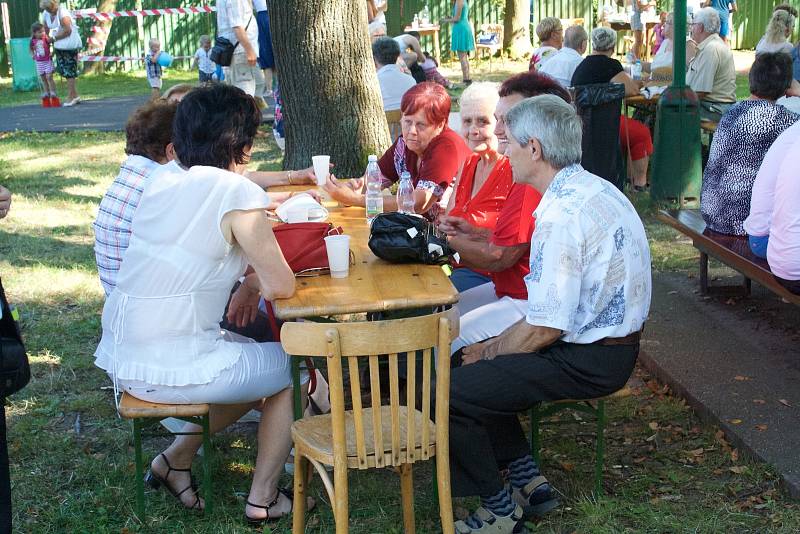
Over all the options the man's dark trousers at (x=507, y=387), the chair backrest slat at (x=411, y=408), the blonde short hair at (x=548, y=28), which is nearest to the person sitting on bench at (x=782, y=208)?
the man's dark trousers at (x=507, y=387)

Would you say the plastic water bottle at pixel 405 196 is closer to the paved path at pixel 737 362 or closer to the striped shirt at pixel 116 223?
the striped shirt at pixel 116 223

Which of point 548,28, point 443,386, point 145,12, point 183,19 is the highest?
point 145,12

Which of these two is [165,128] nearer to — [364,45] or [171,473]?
[171,473]

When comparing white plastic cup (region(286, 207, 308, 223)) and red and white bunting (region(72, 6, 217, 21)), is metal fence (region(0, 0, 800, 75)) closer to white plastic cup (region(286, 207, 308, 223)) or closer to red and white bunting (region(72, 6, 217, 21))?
red and white bunting (region(72, 6, 217, 21))

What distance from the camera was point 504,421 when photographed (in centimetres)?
341

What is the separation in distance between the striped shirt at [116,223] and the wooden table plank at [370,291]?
0.84 meters

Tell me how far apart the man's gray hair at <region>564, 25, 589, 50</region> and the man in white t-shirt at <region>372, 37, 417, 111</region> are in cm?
173

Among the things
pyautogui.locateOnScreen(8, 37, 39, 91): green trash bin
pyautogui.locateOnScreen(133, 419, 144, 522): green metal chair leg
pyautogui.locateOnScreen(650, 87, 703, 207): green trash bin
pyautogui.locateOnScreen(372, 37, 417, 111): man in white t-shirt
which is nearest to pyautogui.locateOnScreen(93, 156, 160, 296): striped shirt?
pyautogui.locateOnScreen(133, 419, 144, 522): green metal chair leg

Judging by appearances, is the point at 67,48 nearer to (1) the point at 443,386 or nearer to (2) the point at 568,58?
(2) the point at 568,58

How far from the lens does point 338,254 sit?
3316 mm

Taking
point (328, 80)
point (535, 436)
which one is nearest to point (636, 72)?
point (328, 80)

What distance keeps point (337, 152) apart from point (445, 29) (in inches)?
619

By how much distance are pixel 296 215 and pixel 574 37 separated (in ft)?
18.6

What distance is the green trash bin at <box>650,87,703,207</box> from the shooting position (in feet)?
24.3
